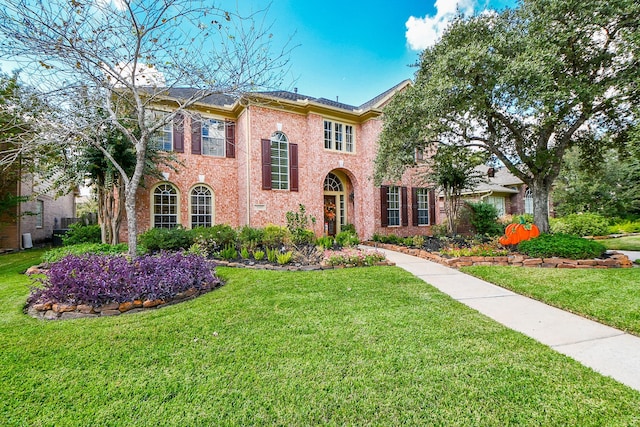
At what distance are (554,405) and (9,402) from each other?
4.03 metres

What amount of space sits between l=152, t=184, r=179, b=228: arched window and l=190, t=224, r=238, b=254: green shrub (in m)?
2.69

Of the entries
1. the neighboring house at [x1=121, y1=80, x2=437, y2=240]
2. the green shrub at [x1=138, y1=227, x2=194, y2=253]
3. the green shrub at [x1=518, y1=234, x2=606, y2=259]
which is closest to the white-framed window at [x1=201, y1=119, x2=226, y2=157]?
the neighboring house at [x1=121, y1=80, x2=437, y2=240]

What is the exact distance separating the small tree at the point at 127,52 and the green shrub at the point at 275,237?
11.7 feet

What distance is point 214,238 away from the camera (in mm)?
7676

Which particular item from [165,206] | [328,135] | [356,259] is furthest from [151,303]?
[328,135]

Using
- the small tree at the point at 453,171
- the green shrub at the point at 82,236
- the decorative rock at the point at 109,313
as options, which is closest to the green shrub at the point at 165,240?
the green shrub at the point at 82,236

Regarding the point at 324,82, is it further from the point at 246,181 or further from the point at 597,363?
the point at 597,363

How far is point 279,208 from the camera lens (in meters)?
10.4

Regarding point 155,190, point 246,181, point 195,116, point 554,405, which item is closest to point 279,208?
point 246,181

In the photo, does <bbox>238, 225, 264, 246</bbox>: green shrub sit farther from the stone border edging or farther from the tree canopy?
the tree canopy

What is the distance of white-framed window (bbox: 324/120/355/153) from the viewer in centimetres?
1146

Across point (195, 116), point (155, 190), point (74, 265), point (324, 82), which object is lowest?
point (74, 265)

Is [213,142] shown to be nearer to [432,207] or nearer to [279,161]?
[279,161]

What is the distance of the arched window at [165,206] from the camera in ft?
31.8
